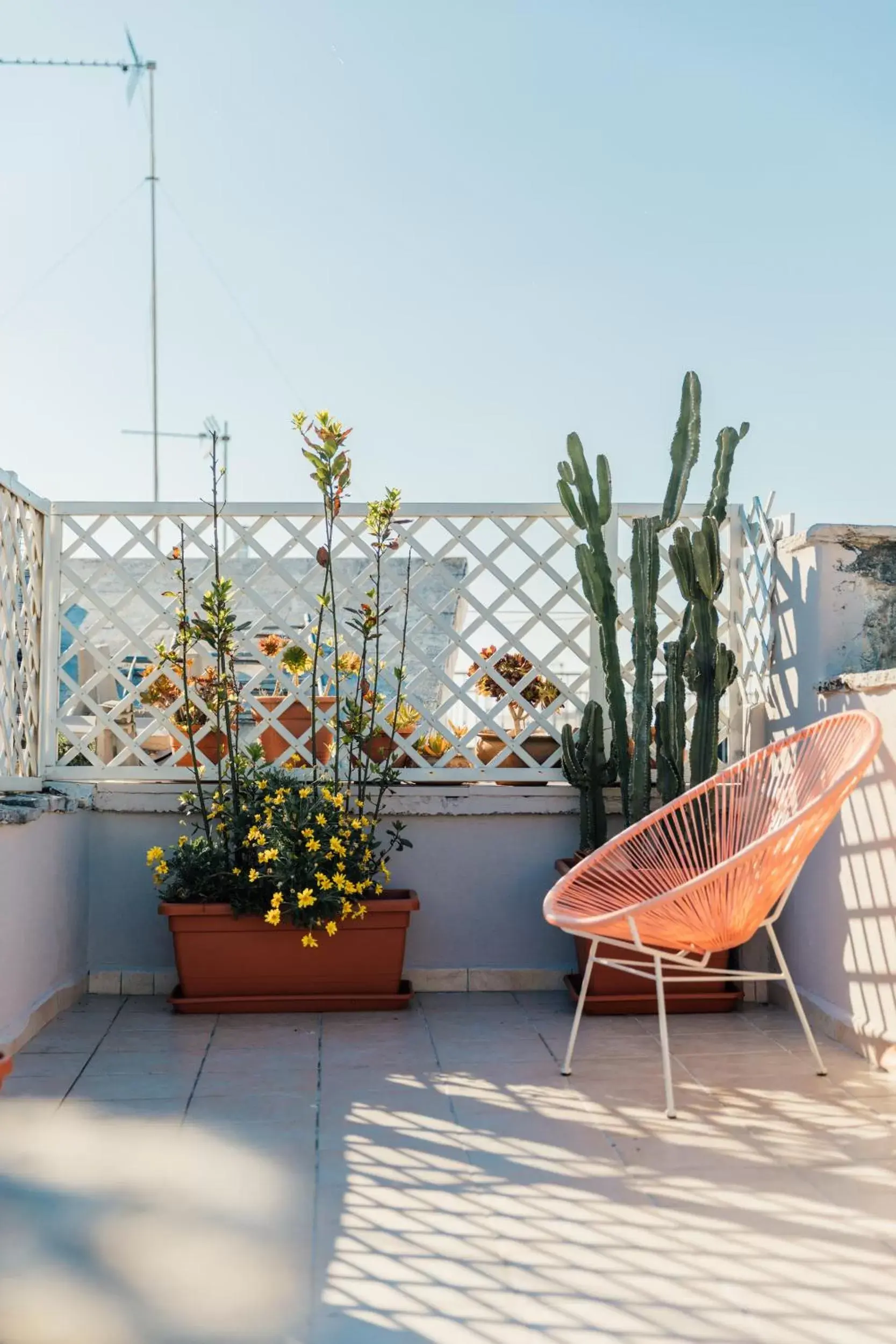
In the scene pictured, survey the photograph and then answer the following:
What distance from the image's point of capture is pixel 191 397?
36.0 feet

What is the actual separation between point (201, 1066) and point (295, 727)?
1.26 metres

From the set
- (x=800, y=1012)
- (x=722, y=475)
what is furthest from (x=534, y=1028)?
(x=722, y=475)

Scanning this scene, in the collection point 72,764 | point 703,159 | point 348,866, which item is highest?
point 703,159

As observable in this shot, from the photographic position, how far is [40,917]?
325 centimetres

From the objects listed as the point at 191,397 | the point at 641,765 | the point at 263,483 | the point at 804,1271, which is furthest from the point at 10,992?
the point at 263,483

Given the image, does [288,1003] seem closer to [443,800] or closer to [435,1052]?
[435,1052]

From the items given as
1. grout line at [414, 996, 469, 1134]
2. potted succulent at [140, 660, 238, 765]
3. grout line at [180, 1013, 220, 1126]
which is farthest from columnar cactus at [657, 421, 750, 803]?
grout line at [180, 1013, 220, 1126]

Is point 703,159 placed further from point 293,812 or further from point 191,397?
point 191,397

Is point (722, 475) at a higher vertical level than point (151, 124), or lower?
lower

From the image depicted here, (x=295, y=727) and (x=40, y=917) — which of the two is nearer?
(x=40, y=917)

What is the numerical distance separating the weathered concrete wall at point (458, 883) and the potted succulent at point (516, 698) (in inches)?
5.6

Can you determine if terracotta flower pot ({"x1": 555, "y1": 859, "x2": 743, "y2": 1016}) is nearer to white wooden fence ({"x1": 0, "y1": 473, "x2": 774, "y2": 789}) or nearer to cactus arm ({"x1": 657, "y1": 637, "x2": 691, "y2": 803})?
cactus arm ({"x1": 657, "y1": 637, "x2": 691, "y2": 803})

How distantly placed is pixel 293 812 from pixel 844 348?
566cm

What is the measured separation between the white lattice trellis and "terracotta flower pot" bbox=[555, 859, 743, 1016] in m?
1.71
